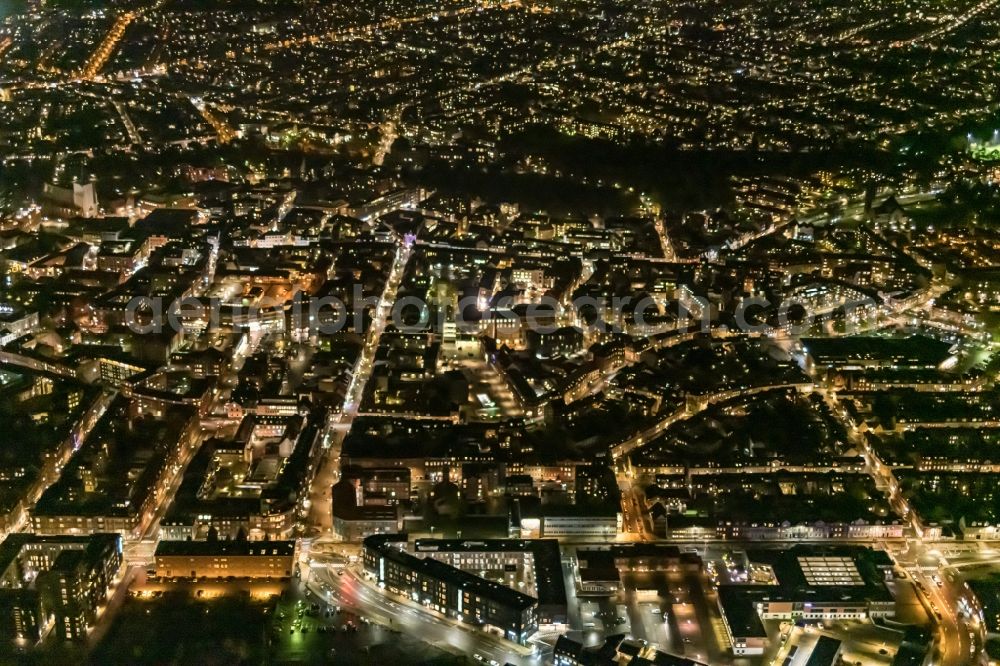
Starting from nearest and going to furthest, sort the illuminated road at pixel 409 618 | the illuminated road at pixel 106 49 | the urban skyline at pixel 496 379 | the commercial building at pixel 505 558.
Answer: the illuminated road at pixel 409 618
the urban skyline at pixel 496 379
the commercial building at pixel 505 558
the illuminated road at pixel 106 49

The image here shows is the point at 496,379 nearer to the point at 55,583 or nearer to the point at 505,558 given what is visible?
the point at 505,558

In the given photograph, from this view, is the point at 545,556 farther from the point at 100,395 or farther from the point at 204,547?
the point at 100,395

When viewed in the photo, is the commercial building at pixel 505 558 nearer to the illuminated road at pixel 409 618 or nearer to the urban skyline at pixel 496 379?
the urban skyline at pixel 496 379

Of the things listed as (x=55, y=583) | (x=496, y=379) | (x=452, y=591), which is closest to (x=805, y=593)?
(x=452, y=591)

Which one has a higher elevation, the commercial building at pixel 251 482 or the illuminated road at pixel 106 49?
the illuminated road at pixel 106 49

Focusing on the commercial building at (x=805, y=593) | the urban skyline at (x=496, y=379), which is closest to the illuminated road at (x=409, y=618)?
the urban skyline at (x=496, y=379)

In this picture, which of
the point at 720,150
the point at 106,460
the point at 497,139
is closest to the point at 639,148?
the point at 720,150
